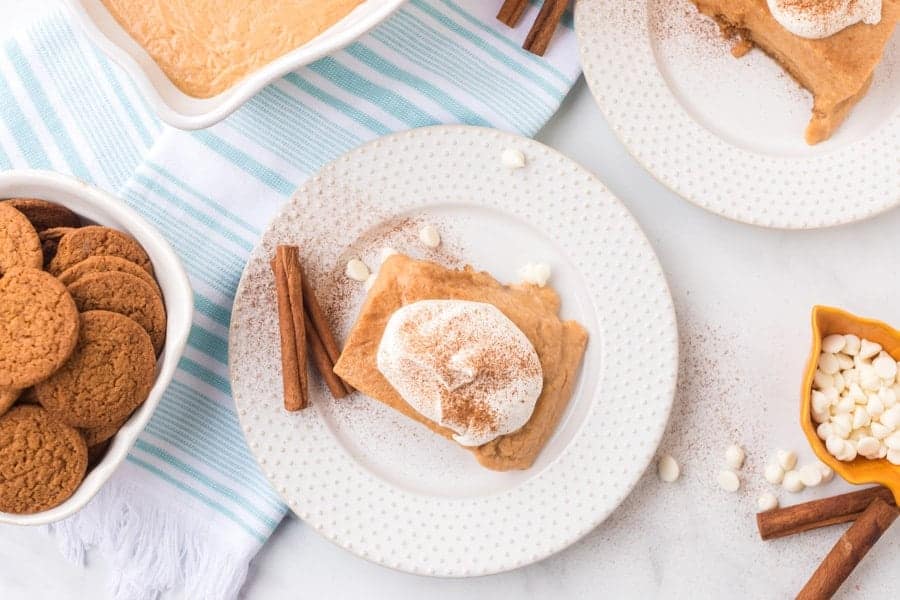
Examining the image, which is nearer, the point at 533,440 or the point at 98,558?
the point at 533,440

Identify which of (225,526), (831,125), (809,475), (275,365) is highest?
(831,125)

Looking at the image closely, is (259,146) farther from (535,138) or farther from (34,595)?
(34,595)

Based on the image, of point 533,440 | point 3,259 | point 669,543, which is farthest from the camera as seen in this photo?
point 669,543

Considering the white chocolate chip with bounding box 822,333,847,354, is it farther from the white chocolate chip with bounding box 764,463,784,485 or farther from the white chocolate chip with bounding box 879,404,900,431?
the white chocolate chip with bounding box 764,463,784,485

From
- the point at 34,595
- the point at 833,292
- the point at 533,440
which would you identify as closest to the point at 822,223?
the point at 833,292

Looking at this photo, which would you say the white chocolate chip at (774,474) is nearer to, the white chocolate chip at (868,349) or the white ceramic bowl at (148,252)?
the white chocolate chip at (868,349)

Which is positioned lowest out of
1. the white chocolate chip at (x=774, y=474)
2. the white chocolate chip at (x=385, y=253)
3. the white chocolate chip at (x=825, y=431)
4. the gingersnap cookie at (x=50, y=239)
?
the gingersnap cookie at (x=50, y=239)

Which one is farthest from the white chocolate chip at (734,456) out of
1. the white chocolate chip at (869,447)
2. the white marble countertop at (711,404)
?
the white chocolate chip at (869,447)
